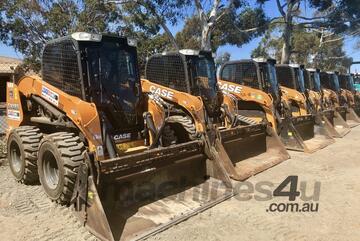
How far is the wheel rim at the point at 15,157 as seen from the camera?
635 cm

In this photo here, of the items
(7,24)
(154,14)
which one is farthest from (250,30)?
(7,24)

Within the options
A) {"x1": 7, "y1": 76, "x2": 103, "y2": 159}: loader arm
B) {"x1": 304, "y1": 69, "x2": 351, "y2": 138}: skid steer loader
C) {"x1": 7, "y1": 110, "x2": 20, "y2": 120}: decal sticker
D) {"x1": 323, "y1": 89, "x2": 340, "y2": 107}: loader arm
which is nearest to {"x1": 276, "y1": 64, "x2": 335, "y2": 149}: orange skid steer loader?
{"x1": 304, "y1": 69, "x2": 351, "y2": 138}: skid steer loader

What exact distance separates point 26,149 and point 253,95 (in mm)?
5979

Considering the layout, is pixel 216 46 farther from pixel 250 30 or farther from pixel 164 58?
pixel 164 58

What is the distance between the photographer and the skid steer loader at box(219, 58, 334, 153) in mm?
9462

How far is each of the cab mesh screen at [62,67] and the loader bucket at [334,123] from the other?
8.60 meters

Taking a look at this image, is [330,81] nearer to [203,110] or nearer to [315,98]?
[315,98]

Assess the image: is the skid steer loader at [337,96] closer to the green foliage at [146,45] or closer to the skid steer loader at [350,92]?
the skid steer loader at [350,92]

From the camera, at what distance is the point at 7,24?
15.9 metres

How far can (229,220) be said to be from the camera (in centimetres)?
472

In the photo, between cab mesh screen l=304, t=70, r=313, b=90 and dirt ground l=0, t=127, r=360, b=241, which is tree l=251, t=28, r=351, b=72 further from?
dirt ground l=0, t=127, r=360, b=241

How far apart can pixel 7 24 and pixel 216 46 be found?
11549mm

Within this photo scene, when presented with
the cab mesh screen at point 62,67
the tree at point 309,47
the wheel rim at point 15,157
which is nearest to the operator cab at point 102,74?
the cab mesh screen at point 62,67

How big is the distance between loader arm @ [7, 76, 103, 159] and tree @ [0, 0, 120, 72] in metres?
10.5
